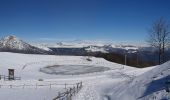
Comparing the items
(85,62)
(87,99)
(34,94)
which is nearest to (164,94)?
(87,99)

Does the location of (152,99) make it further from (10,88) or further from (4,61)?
(4,61)

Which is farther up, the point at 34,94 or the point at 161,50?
the point at 161,50

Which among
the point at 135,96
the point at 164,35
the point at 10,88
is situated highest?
the point at 164,35

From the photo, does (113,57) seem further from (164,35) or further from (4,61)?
(164,35)

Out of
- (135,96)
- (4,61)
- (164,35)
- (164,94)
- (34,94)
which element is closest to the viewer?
(164,94)

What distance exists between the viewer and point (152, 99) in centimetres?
1350

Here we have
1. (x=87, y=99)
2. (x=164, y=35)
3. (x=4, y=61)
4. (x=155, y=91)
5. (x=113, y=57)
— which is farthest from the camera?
(x=113, y=57)

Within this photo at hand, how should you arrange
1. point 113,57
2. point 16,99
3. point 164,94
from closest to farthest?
point 164,94 → point 16,99 → point 113,57

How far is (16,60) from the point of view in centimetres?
8175

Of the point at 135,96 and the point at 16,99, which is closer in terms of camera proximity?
the point at 135,96

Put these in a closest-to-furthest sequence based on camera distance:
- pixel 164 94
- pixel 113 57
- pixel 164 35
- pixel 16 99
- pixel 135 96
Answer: pixel 164 94
pixel 135 96
pixel 16 99
pixel 164 35
pixel 113 57

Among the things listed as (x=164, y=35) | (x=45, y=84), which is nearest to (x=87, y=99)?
(x=45, y=84)

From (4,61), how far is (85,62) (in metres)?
24.9

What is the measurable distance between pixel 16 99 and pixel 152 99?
19865mm
